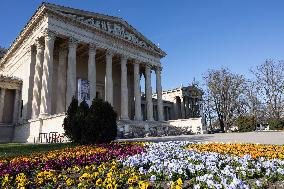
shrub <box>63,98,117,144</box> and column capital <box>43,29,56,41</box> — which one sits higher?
column capital <box>43,29,56,41</box>

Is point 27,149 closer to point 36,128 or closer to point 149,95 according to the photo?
point 36,128

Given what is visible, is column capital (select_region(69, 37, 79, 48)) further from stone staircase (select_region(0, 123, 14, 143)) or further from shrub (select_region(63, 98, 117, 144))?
shrub (select_region(63, 98, 117, 144))

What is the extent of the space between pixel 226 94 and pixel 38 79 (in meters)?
28.6

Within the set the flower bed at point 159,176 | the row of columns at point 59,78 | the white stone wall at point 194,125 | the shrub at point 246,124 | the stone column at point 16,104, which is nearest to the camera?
the flower bed at point 159,176

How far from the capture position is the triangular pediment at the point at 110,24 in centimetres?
3400

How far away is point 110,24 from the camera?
1619 inches

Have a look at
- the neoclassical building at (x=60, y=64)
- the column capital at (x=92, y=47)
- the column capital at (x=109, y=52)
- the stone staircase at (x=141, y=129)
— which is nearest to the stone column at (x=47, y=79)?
the neoclassical building at (x=60, y=64)

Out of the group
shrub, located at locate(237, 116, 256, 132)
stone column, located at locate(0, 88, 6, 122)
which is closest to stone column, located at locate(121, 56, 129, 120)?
stone column, located at locate(0, 88, 6, 122)

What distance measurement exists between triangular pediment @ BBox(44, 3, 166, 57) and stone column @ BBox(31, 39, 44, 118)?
16.2 feet

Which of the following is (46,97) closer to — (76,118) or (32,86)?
(32,86)

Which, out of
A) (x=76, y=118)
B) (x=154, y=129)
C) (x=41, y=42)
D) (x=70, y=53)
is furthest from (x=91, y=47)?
(x=76, y=118)

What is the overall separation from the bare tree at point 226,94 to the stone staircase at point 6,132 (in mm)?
30564

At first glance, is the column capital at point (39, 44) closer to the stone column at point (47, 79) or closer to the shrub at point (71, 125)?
the stone column at point (47, 79)

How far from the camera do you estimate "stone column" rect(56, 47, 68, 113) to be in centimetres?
3569
